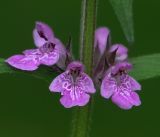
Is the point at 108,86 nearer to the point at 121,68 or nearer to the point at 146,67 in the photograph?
the point at 121,68

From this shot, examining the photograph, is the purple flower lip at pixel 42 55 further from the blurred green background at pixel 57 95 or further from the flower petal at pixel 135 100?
the blurred green background at pixel 57 95

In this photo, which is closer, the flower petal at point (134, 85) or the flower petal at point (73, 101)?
the flower petal at point (73, 101)

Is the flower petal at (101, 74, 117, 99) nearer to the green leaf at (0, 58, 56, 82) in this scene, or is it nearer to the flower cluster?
the flower cluster

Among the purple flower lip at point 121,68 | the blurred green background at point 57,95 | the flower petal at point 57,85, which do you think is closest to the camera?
the flower petal at point 57,85

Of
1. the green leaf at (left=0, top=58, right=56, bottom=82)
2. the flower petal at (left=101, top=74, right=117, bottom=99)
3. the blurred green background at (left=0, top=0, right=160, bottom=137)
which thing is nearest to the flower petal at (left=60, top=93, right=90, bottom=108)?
the flower petal at (left=101, top=74, right=117, bottom=99)

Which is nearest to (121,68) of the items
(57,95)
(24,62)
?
(24,62)

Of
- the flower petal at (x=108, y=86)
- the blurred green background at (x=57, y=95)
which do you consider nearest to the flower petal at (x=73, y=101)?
the flower petal at (x=108, y=86)

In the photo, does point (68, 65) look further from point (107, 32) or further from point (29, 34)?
point (29, 34)
